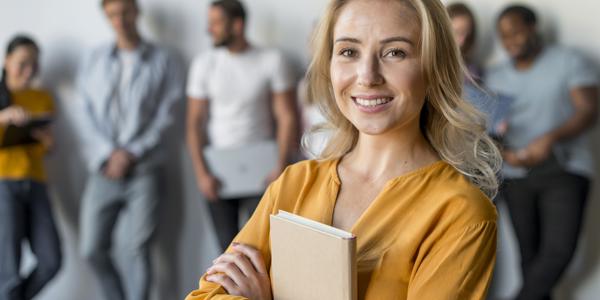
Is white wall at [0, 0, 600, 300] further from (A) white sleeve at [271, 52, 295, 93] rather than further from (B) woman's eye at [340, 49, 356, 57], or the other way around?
(B) woman's eye at [340, 49, 356, 57]

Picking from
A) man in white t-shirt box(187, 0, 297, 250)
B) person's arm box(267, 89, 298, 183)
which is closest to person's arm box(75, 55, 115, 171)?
man in white t-shirt box(187, 0, 297, 250)

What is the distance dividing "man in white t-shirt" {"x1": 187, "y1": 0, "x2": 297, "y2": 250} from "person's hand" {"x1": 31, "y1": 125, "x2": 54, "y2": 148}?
0.94 meters

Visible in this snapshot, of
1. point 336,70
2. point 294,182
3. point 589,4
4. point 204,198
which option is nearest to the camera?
point 336,70

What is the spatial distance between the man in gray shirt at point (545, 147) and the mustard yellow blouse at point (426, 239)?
8.16 ft

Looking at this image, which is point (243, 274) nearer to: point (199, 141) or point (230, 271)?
point (230, 271)

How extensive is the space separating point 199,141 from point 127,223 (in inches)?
25.4

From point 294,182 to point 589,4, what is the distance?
9.35ft

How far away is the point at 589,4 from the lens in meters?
3.77

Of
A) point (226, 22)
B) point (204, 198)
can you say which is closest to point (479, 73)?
point (226, 22)

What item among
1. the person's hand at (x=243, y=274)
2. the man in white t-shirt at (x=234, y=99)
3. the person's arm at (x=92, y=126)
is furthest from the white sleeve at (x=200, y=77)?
the person's hand at (x=243, y=274)

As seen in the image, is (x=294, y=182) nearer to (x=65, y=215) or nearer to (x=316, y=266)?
(x=316, y=266)

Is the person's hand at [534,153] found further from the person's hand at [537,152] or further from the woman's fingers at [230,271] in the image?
the woman's fingers at [230,271]

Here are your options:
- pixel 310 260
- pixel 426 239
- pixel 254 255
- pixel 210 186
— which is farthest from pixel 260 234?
pixel 210 186

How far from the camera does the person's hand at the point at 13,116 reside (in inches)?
162
